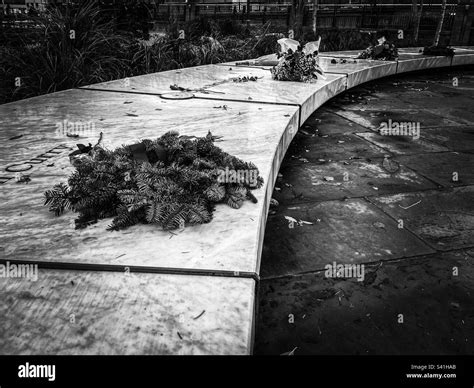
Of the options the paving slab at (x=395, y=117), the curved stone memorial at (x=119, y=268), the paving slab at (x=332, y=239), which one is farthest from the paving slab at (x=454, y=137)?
the curved stone memorial at (x=119, y=268)

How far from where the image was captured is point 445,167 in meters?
4.20

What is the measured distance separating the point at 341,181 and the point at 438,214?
37.4 inches

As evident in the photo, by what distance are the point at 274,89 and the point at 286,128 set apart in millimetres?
2218

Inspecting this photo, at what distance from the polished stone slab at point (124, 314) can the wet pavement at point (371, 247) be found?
50 cm

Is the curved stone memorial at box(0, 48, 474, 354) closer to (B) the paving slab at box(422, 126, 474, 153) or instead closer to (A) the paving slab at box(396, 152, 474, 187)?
(A) the paving slab at box(396, 152, 474, 187)

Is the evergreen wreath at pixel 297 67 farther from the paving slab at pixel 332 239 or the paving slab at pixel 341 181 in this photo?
the paving slab at pixel 332 239

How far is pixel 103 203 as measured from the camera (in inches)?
86.6

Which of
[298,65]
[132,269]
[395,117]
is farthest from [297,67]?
[132,269]

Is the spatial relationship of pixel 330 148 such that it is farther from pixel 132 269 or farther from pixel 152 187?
pixel 132 269

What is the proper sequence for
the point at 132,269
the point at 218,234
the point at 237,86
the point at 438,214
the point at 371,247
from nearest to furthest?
the point at 132,269, the point at 218,234, the point at 371,247, the point at 438,214, the point at 237,86

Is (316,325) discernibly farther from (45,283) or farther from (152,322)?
(45,283)

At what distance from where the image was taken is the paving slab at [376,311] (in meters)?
1.88

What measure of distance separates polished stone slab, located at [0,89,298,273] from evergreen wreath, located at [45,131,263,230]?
2.7 inches

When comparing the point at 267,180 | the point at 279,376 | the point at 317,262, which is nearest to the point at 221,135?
the point at 267,180
